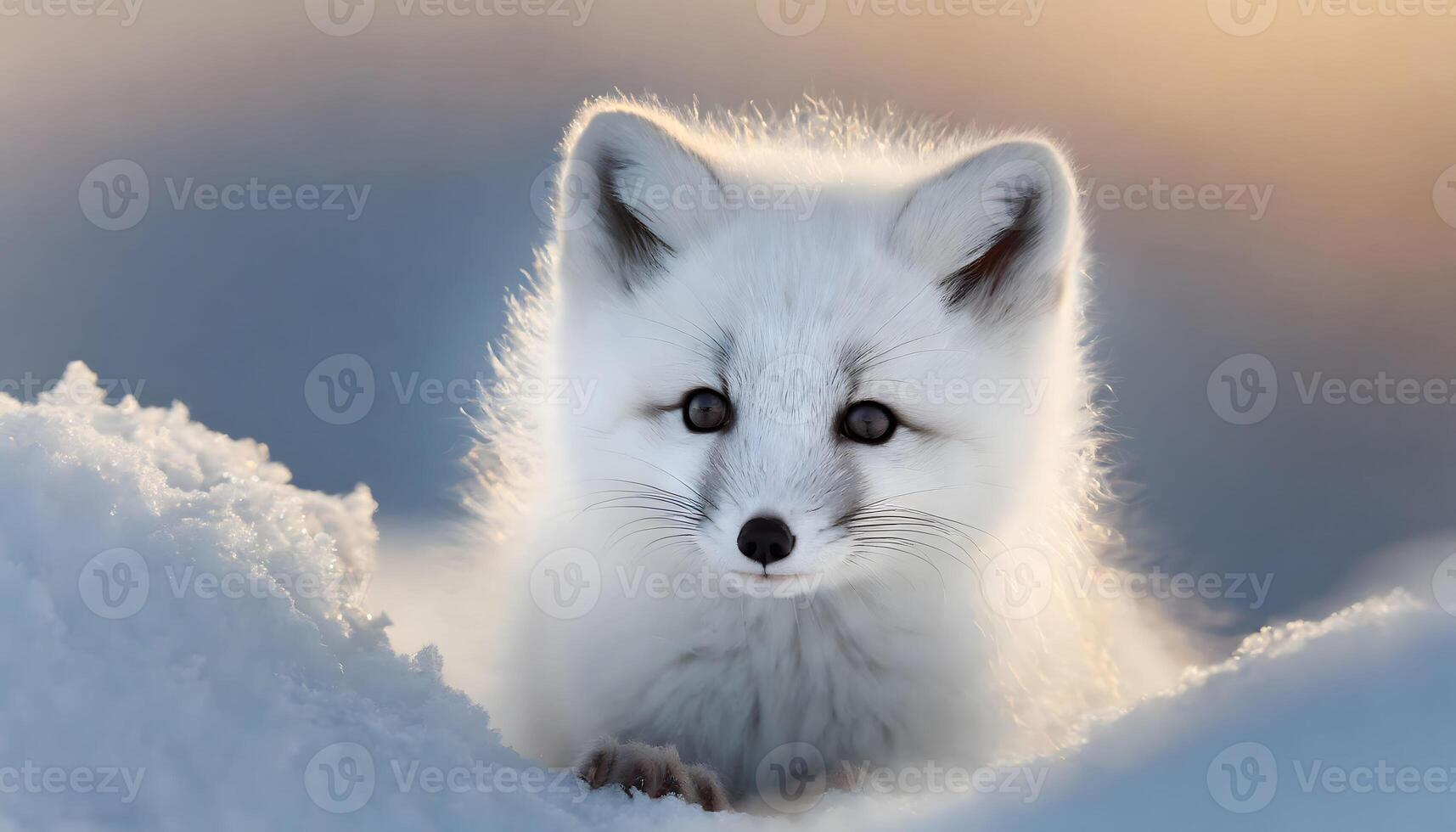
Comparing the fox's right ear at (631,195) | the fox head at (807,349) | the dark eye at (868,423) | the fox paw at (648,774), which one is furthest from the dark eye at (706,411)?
the fox paw at (648,774)

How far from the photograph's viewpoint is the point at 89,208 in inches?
105

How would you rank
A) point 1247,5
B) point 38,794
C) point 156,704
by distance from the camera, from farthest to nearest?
1. point 1247,5
2. point 156,704
3. point 38,794

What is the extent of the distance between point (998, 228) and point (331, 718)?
1.25 m

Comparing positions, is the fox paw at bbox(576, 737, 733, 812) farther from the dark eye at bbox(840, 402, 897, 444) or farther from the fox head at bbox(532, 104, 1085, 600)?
the dark eye at bbox(840, 402, 897, 444)

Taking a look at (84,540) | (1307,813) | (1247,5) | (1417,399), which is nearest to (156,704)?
(84,540)

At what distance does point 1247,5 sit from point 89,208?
294 cm

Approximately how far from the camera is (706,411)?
1.54m

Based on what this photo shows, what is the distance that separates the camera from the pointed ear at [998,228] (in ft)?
5.40

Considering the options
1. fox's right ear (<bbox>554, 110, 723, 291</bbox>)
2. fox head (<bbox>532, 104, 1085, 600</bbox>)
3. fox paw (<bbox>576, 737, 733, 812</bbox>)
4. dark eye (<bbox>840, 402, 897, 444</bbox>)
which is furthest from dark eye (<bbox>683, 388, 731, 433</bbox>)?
fox paw (<bbox>576, 737, 733, 812</bbox>)

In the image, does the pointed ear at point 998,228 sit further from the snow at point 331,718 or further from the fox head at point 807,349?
the snow at point 331,718

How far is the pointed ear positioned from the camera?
1.65m

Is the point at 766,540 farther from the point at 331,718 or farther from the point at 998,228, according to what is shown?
the point at 998,228

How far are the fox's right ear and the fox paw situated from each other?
31.8 inches

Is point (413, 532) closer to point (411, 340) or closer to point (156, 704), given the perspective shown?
point (411, 340)
